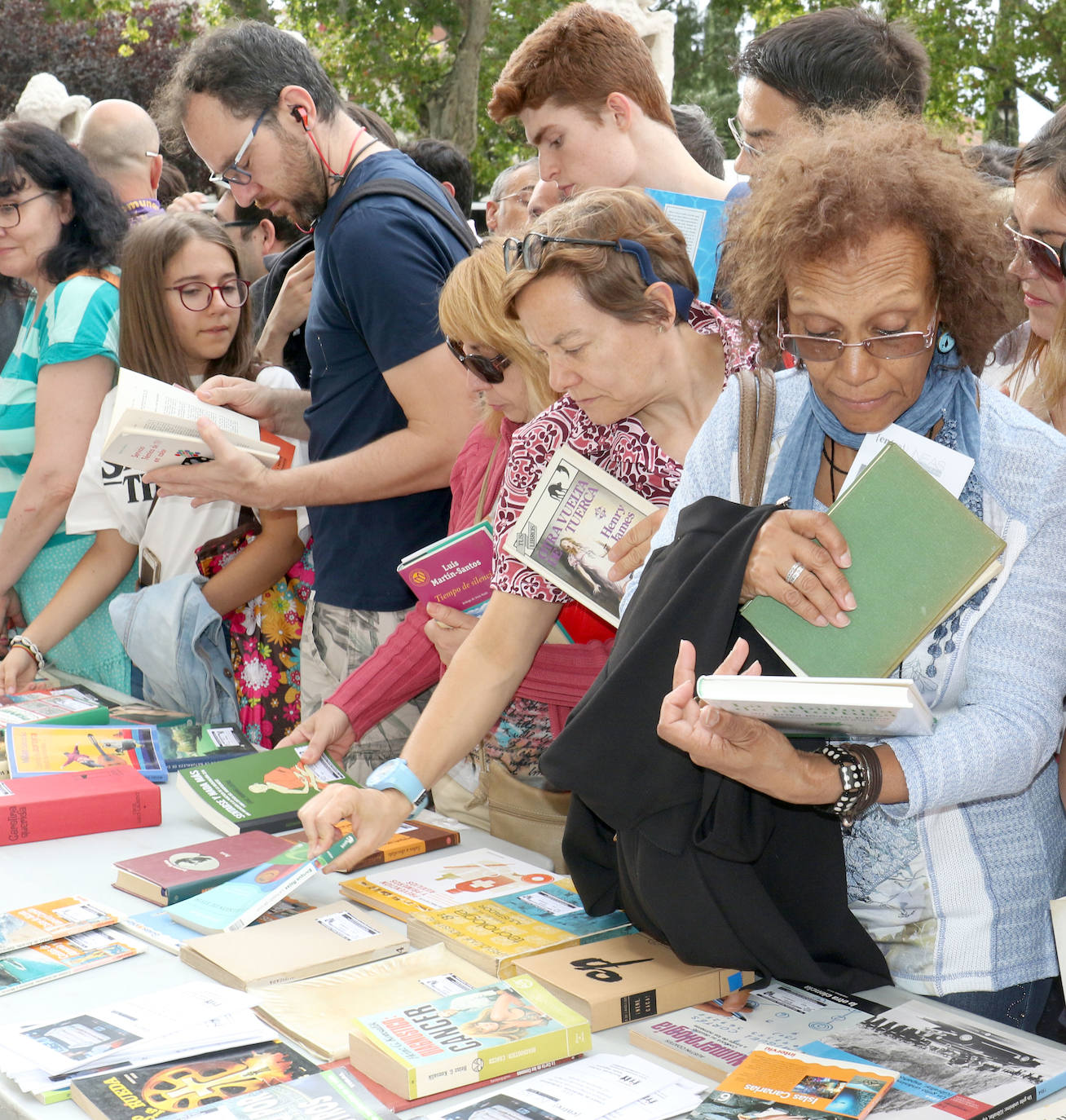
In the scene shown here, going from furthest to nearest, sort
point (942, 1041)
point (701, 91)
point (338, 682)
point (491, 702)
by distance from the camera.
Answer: point (701, 91) < point (338, 682) < point (491, 702) < point (942, 1041)

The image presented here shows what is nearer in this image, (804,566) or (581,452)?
(804,566)

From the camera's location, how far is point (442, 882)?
1910mm

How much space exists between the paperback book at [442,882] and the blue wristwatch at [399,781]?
11 cm

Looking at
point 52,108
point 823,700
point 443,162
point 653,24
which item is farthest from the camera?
point 52,108

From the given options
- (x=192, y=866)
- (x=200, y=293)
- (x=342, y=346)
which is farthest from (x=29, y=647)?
(x=192, y=866)

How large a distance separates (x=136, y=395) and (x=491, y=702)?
41.0 inches

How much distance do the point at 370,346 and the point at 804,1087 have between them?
1.90m

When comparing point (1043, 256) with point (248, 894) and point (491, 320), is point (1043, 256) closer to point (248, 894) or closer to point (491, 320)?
point (491, 320)

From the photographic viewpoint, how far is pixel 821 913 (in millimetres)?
1505

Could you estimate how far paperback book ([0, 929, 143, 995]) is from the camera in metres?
1.65

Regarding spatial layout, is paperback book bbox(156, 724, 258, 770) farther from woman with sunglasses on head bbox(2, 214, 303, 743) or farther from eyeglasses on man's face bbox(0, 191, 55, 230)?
eyeglasses on man's face bbox(0, 191, 55, 230)

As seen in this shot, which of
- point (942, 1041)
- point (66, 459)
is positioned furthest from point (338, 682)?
point (942, 1041)

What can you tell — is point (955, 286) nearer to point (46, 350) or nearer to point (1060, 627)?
point (1060, 627)

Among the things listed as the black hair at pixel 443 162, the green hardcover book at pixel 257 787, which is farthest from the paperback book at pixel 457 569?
the black hair at pixel 443 162
